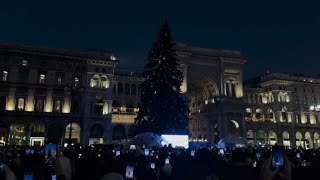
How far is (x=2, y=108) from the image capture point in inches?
1919

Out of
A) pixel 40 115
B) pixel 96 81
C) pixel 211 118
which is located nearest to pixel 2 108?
pixel 40 115

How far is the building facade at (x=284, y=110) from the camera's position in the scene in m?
71.1

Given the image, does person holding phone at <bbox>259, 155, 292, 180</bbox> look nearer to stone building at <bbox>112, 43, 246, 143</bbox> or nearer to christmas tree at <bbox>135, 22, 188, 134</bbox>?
christmas tree at <bbox>135, 22, 188, 134</bbox>

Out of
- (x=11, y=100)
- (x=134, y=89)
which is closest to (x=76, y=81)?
(x=11, y=100)

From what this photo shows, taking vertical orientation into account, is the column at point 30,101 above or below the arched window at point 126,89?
below

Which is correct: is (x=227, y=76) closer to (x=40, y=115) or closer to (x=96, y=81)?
(x=96, y=81)

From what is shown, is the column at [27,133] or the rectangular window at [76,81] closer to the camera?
the column at [27,133]

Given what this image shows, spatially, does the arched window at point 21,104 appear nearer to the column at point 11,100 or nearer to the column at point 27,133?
the column at point 11,100

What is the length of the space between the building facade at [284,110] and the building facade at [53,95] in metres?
34.7

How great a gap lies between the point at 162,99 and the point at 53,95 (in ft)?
86.3

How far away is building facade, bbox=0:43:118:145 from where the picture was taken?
49219mm

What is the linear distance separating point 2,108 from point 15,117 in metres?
2.49

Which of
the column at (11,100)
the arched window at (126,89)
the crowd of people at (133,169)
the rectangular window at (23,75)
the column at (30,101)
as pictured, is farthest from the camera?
the arched window at (126,89)

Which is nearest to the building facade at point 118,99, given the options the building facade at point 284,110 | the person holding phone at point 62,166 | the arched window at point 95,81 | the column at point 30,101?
the arched window at point 95,81
